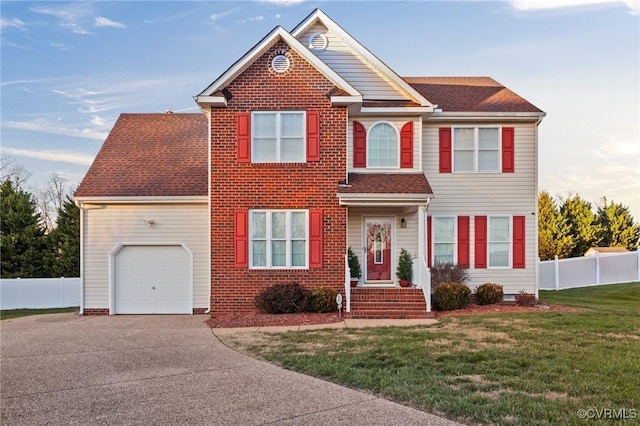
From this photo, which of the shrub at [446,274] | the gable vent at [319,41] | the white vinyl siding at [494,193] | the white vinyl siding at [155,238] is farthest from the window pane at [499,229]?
the white vinyl siding at [155,238]

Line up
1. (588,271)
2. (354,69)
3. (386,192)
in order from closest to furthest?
1. (386,192)
2. (354,69)
3. (588,271)

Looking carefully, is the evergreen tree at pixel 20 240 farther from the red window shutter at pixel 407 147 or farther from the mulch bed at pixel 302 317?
the red window shutter at pixel 407 147

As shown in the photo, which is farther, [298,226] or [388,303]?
[298,226]

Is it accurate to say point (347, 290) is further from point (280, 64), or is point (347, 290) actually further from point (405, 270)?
point (280, 64)

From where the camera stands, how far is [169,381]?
24.8ft

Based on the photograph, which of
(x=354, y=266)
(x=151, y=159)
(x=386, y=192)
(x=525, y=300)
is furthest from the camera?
(x=151, y=159)

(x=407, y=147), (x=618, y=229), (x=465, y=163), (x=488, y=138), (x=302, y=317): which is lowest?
(x=302, y=317)

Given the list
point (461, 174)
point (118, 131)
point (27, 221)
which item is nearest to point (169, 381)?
point (461, 174)

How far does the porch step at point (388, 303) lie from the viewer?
44.6 ft

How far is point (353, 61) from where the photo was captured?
1664cm

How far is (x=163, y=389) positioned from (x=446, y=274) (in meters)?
10.6

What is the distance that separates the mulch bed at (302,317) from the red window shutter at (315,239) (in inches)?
62.7

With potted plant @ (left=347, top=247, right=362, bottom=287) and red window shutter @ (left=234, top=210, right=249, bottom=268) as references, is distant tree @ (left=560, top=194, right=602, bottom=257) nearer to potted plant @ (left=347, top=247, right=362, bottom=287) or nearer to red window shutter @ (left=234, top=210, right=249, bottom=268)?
potted plant @ (left=347, top=247, right=362, bottom=287)

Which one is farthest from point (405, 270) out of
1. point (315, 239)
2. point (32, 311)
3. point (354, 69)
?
point (32, 311)
